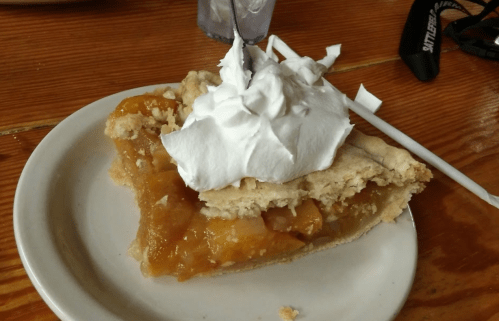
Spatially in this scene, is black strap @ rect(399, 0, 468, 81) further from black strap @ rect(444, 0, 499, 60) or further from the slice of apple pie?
the slice of apple pie

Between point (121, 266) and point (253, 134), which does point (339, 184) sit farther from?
point (121, 266)

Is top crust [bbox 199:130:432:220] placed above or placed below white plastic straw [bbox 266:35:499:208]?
above

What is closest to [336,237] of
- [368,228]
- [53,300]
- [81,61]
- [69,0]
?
[368,228]

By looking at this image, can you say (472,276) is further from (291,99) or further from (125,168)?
(125,168)

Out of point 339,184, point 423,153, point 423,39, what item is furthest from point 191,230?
point 423,39

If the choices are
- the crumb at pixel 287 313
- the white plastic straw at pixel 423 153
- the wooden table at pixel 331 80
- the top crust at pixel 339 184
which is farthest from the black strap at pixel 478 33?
the crumb at pixel 287 313

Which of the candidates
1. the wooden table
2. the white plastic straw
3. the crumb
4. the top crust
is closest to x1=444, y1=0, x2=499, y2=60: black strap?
the wooden table
